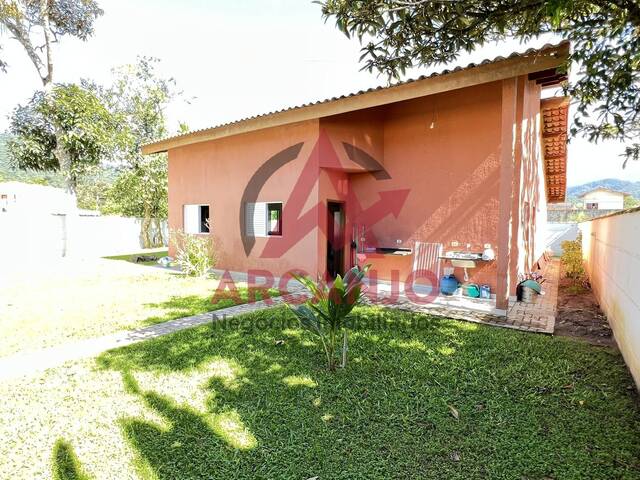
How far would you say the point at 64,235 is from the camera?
1755cm

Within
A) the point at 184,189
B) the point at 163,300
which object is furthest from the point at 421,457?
the point at 184,189

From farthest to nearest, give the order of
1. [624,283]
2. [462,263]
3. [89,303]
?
[462,263]
[89,303]
[624,283]

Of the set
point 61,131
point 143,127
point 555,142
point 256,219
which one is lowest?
point 256,219

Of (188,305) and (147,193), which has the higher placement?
(147,193)

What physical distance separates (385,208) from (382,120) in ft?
8.03

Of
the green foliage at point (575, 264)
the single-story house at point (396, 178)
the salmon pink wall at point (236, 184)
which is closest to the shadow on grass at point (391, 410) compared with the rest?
the single-story house at point (396, 178)

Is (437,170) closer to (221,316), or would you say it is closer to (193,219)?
(221,316)

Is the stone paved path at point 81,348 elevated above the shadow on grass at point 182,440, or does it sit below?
above

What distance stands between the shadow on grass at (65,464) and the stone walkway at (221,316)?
77.1 inches

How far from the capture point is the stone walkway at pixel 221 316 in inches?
187

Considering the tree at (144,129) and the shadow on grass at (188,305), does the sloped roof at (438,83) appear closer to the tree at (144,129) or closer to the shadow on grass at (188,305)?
the shadow on grass at (188,305)

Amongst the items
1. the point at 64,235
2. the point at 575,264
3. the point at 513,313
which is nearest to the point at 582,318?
the point at 513,313

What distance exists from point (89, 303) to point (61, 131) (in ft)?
40.2

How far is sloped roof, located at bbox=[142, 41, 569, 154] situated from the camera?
20.0 ft
